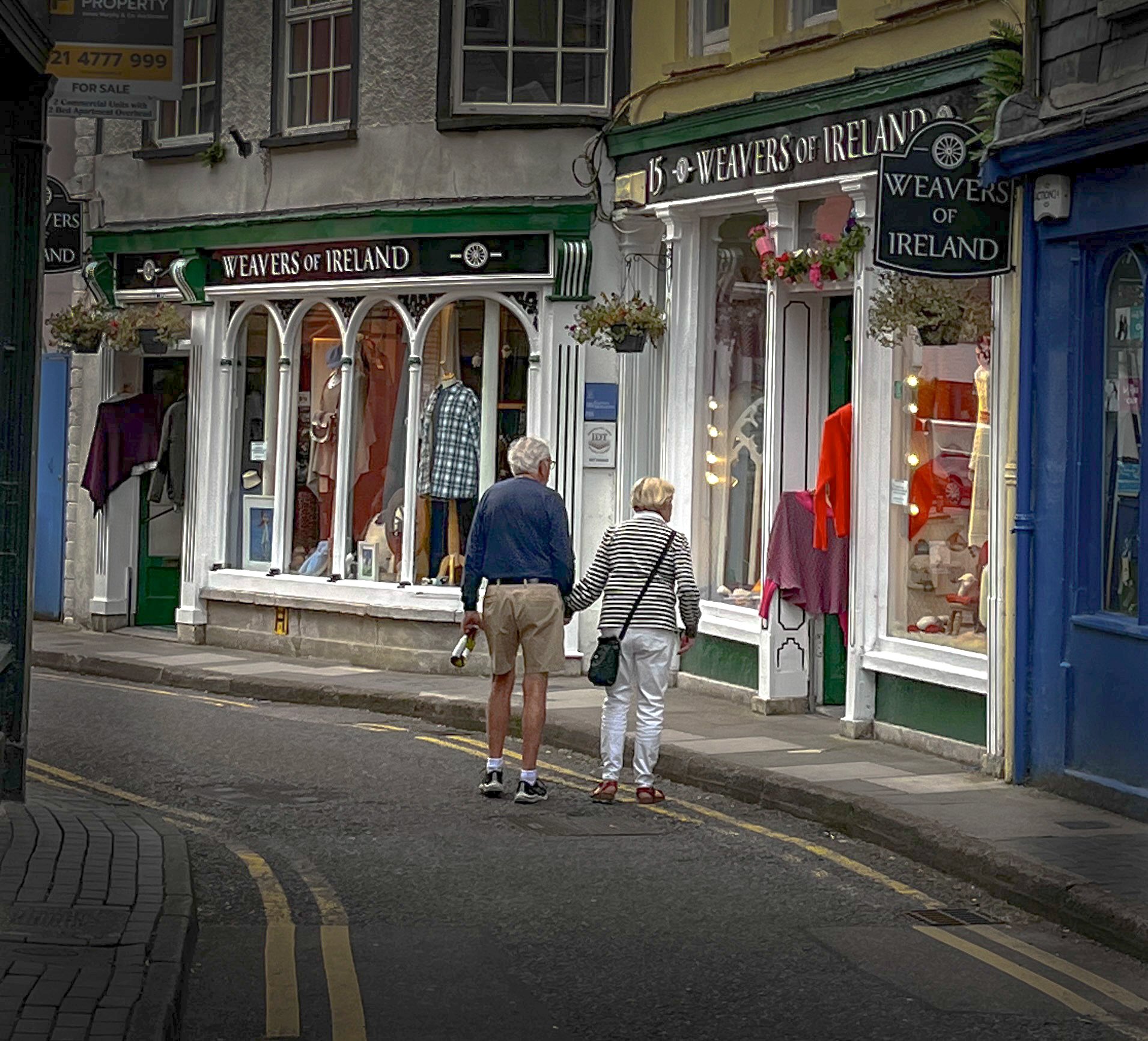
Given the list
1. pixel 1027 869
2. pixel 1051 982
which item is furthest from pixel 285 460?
pixel 1051 982

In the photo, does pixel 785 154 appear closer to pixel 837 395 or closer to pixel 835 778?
pixel 837 395

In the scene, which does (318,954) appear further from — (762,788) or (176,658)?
(176,658)

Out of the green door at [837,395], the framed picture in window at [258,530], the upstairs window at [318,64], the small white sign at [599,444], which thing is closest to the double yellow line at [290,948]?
the green door at [837,395]

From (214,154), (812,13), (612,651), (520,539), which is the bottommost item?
(612,651)

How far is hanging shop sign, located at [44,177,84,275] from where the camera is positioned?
50.6 feet

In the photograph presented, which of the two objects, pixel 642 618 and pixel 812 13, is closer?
pixel 642 618

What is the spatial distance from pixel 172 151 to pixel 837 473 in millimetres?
8549

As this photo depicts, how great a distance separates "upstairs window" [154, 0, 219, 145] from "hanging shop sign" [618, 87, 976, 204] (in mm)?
4784

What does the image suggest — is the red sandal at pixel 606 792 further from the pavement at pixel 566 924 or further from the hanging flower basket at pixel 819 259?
the hanging flower basket at pixel 819 259

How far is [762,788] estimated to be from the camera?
10.9 meters

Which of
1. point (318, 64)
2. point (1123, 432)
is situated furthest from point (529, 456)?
point (318, 64)

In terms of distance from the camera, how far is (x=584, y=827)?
33.3 feet

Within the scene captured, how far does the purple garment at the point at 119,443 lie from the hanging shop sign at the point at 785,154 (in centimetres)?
624

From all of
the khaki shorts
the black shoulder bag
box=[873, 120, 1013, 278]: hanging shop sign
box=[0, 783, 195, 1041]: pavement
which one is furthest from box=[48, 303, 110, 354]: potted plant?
box=[873, 120, 1013, 278]: hanging shop sign
